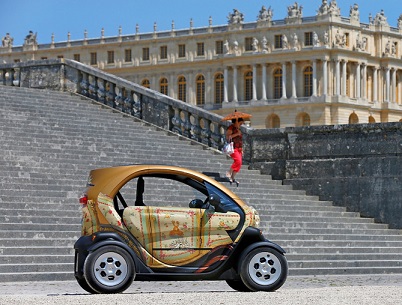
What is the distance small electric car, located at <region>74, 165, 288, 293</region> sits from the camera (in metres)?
12.7

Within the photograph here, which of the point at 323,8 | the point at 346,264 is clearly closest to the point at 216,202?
the point at 346,264

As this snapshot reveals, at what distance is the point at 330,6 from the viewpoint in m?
115

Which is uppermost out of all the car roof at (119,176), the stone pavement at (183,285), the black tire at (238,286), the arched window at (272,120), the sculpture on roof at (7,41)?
the sculpture on roof at (7,41)

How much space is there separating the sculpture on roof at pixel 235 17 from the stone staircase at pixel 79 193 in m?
95.2

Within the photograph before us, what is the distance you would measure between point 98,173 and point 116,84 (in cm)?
1187

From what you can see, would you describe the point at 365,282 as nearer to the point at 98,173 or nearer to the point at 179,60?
the point at 98,173

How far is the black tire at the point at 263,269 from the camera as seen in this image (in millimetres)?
13039

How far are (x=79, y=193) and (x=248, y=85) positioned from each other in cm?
9889

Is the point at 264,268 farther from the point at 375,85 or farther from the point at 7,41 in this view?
the point at 7,41

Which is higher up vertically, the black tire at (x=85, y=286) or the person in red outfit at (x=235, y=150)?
the person in red outfit at (x=235, y=150)

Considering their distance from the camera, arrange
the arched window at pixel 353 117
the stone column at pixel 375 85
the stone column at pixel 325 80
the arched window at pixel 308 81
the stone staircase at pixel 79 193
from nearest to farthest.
Result: 1. the stone staircase at pixel 79 193
2. the stone column at pixel 325 80
3. the arched window at pixel 353 117
4. the arched window at pixel 308 81
5. the stone column at pixel 375 85

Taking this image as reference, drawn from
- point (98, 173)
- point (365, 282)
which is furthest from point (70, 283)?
point (365, 282)

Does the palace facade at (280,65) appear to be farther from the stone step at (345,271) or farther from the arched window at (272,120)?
the stone step at (345,271)

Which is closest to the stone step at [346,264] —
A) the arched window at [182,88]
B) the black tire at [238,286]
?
the black tire at [238,286]
